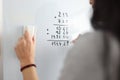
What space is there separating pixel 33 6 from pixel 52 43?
16 centimetres

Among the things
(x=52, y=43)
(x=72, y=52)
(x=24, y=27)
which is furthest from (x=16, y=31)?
(x=72, y=52)

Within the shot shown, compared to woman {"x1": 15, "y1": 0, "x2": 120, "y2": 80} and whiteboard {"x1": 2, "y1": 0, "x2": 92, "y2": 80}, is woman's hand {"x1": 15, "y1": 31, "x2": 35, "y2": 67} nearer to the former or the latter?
whiteboard {"x1": 2, "y1": 0, "x2": 92, "y2": 80}

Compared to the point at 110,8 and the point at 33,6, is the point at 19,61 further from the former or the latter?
the point at 110,8

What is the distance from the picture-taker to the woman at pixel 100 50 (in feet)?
1.46

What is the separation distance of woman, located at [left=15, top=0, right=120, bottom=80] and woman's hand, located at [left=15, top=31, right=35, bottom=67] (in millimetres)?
374

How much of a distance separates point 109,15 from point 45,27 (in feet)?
1.48

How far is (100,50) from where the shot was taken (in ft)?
1.49

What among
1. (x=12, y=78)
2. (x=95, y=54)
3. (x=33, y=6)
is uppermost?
(x=33, y=6)

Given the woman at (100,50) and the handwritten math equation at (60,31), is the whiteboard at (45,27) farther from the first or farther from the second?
the woman at (100,50)

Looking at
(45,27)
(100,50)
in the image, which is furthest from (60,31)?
(100,50)

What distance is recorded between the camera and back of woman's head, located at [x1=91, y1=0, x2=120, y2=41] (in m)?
0.44

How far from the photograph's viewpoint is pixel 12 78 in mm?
854

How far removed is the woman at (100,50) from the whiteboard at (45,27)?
0.41m

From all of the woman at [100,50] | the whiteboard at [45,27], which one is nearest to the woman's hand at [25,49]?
the whiteboard at [45,27]
